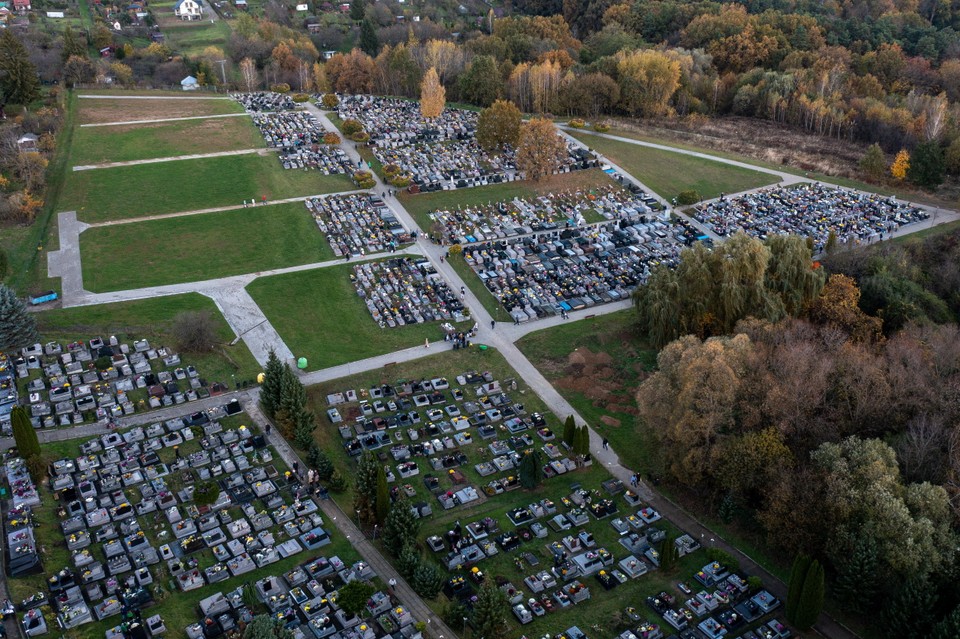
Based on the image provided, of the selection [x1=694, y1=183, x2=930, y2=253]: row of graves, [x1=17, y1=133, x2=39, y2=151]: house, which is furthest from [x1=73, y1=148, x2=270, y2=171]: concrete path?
[x1=694, y1=183, x2=930, y2=253]: row of graves

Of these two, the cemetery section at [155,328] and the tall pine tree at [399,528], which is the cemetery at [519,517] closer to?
the tall pine tree at [399,528]

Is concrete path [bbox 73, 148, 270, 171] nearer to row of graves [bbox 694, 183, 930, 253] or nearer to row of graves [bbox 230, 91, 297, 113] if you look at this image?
row of graves [bbox 230, 91, 297, 113]

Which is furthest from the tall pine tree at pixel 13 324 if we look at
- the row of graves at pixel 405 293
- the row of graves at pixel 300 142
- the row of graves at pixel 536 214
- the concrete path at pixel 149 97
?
the concrete path at pixel 149 97

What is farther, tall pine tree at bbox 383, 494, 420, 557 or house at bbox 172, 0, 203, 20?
house at bbox 172, 0, 203, 20

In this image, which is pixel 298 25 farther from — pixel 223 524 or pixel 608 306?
pixel 223 524

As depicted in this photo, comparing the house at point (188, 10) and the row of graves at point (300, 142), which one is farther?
the house at point (188, 10)

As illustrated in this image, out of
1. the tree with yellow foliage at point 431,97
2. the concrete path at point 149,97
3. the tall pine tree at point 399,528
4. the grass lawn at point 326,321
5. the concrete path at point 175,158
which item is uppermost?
the tree with yellow foliage at point 431,97
